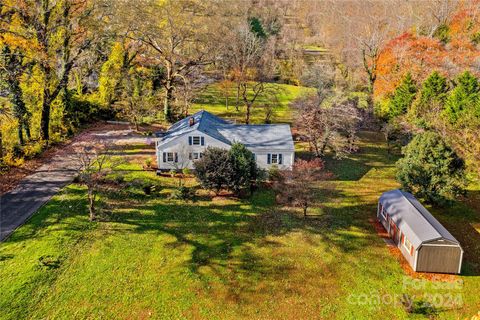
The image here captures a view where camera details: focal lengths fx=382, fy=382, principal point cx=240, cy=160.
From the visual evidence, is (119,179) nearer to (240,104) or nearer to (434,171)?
(434,171)

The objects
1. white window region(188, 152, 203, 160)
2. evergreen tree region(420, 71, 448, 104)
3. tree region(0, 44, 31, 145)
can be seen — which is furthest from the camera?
evergreen tree region(420, 71, 448, 104)

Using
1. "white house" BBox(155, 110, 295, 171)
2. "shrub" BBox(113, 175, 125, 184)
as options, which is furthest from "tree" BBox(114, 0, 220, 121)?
"shrub" BBox(113, 175, 125, 184)

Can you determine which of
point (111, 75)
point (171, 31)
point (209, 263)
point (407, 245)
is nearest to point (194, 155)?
point (209, 263)

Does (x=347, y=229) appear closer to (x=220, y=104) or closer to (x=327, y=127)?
(x=327, y=127)

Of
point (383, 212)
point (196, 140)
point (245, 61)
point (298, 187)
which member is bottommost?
point (383, 212)

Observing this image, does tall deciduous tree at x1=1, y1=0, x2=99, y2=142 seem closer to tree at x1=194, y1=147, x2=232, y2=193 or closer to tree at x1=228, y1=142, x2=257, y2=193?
tree at x1=194, y1=147, x2=232, y2=193

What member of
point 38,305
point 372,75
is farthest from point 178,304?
point 372,75
